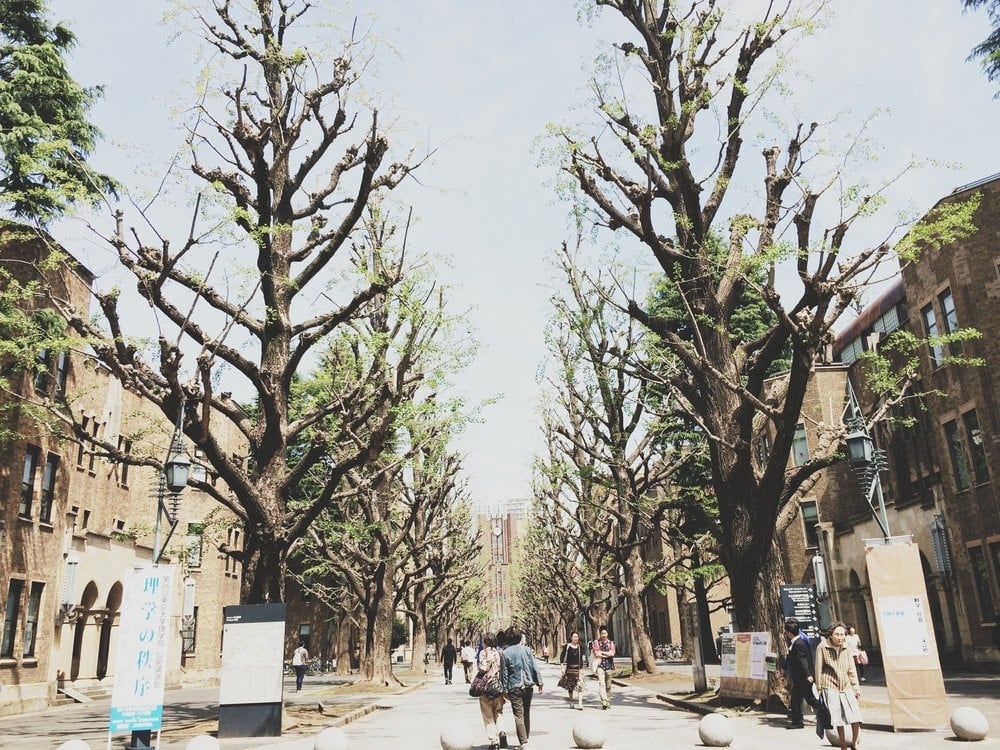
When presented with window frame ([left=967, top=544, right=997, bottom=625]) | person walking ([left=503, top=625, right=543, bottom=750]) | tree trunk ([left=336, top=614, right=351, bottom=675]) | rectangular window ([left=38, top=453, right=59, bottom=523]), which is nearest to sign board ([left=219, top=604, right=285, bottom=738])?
person walking ([left=503, top=625, right=543, bottom=750])

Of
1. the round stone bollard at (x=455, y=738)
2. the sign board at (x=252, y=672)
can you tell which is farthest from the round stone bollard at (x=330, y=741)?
the sign board at (x=252, y=672)

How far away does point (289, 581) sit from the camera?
53625 millimetres

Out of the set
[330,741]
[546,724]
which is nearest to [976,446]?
[546,724]

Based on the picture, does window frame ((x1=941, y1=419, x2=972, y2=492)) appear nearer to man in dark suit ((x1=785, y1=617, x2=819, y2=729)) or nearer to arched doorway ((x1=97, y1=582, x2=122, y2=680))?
man in dark suit ((x1=785, y1=617, x2=819, y2=729))

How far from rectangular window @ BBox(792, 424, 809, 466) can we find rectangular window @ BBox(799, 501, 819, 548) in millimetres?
2244

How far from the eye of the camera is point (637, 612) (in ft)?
86.7

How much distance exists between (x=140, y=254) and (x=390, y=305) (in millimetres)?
5289

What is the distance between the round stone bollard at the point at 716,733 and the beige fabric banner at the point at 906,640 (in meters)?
2.89

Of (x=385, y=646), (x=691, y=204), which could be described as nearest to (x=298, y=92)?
(x=691, y=204)

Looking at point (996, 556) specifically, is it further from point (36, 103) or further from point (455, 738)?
point (36, 103)

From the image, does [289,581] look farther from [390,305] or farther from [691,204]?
[691,204]

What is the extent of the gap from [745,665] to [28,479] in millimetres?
22005

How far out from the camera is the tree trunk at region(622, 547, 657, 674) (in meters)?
26.5

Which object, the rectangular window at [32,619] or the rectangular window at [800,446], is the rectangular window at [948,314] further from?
the rectangular window at [32,619]
